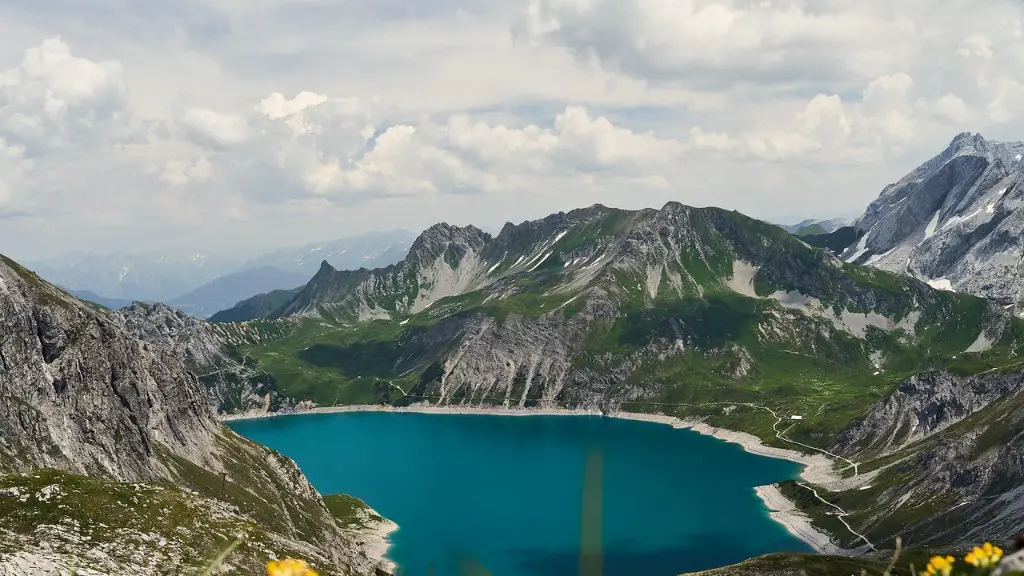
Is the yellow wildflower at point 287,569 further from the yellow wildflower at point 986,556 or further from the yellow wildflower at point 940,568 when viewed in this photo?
the yellow wildflower at point 986,556

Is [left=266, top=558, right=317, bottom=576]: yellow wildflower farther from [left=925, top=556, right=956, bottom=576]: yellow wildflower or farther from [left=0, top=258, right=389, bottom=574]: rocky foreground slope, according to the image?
[left=0, top=258, right=389, bottom=574]: rocky foreground slope

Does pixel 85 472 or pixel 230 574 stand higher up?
pixel 85 472

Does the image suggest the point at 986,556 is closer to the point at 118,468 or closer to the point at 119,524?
the point at 119,524

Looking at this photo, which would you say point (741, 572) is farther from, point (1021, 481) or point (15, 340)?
point (15, 340)

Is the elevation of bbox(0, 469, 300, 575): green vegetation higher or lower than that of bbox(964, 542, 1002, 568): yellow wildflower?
lower

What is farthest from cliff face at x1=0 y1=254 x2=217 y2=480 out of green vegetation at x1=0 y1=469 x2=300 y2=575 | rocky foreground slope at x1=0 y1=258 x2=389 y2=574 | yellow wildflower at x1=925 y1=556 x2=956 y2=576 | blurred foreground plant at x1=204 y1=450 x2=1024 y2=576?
yellow wildflower at x1=925 y1=556 x2=956 y2=576

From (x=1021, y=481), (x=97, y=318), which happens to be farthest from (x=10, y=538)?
(x=1021, y=481)

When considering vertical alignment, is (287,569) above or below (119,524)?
above

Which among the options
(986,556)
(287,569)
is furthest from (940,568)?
(287,569)
